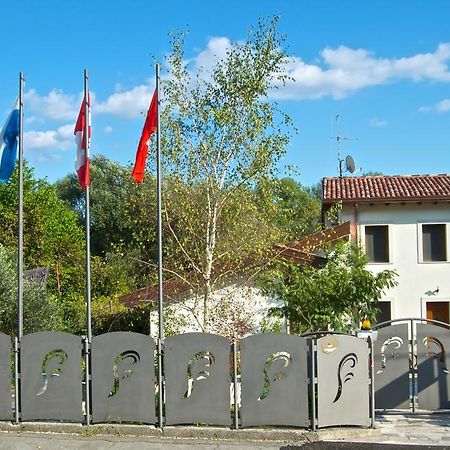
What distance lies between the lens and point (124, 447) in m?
11.1

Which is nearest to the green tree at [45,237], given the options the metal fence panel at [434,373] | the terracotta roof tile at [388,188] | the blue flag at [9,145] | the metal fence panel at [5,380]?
the terracotta roof tile at [388,188]

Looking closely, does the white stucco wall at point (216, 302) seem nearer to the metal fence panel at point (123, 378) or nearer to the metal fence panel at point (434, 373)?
the metal fence panel at point (434, 373)

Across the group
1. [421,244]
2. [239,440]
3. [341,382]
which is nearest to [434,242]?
[421,244]

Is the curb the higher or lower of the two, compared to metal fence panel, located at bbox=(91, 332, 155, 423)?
lower

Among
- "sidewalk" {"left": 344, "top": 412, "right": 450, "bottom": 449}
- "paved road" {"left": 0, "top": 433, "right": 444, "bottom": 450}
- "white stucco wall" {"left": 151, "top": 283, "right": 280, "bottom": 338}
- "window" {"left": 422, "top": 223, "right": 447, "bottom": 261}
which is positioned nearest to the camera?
"paved road" {"left": 0, "top": 433, "right": 444, "bottom": 450}

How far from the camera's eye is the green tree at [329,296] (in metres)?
17.9

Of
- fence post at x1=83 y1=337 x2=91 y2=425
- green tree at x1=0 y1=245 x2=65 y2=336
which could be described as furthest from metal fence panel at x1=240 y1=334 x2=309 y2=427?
green tree at x1=0 y1=245 x2=65 y2=336

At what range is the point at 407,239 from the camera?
3047 centimetres

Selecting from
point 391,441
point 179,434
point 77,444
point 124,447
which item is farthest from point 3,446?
point 391,441

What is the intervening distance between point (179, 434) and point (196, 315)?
8627 millimetres

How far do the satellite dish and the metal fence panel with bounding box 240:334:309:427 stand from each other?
2540cm

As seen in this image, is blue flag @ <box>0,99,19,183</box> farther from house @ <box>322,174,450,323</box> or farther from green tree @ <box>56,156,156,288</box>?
house @ <box>322,174,450,323</box>

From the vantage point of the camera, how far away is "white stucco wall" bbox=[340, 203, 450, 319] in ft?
98.9

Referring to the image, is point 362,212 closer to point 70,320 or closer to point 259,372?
point 70,320
